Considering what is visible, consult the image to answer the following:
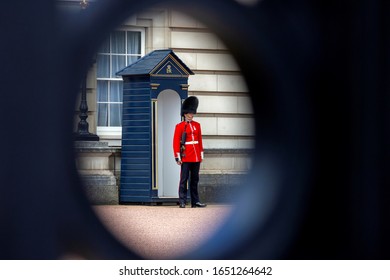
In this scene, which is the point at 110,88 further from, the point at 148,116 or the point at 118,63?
the point at 148,116

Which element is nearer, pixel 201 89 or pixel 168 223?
pixel 168 223

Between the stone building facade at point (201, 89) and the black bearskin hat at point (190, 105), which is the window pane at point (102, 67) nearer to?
the stone building facade at point (201, 89)

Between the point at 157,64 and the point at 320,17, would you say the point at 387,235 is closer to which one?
the point at 320,17

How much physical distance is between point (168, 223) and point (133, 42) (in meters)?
3.75

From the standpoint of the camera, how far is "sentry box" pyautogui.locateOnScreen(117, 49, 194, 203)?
9336 mm

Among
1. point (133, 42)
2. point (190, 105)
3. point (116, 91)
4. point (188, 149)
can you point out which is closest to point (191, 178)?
point (188, 149)

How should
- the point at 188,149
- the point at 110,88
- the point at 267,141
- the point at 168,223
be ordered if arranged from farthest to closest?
the point at 110,88
the point at 188,149
the point at 168,223
the point at 267,141

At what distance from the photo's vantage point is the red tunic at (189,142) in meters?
8.84

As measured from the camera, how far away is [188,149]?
8.91 meters

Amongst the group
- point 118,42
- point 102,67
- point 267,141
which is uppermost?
point 118,42

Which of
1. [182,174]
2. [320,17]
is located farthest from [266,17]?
[182,174]

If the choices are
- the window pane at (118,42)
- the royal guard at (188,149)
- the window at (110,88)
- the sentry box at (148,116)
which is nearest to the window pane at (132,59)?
Result: the window at (110,88)

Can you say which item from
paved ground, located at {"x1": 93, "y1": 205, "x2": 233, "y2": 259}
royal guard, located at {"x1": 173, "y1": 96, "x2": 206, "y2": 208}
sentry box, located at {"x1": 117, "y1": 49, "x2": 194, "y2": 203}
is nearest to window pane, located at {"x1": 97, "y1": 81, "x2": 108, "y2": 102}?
sentry box, located at {"x1": 117, "y1": 49, "x2": 194, "y2": 203}

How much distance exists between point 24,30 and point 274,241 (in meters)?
1.03
